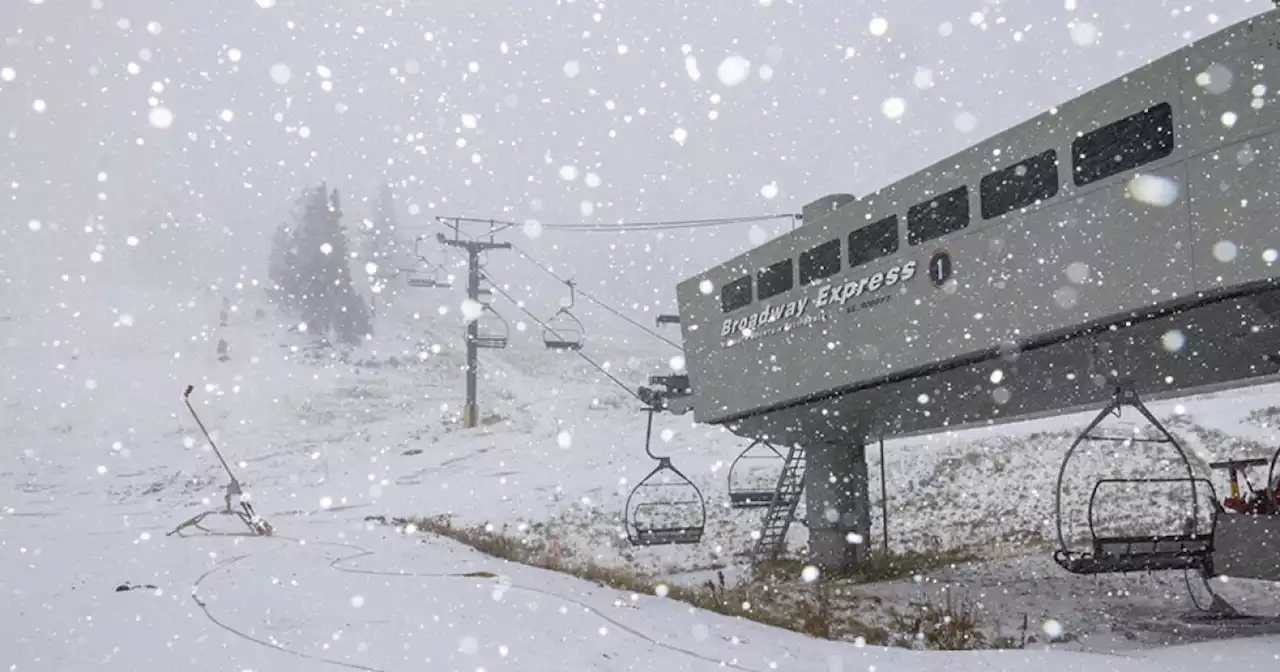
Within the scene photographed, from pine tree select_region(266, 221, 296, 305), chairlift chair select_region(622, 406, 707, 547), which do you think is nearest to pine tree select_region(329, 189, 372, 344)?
pine tree select_region(266, 221, 296, 305)

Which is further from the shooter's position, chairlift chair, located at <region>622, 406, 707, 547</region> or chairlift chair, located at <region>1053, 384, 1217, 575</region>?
chairlift chair, located at <region>622, 406, 707, 547</region>

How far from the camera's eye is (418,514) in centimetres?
2433

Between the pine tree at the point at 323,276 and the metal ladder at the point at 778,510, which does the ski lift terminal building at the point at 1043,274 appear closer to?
the metal ladder at the point at 778,510

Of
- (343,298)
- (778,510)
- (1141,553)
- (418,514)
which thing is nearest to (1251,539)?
(1141,553)

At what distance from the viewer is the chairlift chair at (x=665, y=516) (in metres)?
16.0

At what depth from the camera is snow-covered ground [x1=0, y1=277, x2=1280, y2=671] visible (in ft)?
22.8

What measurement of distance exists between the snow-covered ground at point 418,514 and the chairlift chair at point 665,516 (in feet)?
2.34

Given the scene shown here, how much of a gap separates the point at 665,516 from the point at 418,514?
687 cm

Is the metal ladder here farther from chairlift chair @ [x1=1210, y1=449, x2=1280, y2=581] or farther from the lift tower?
the lift tower

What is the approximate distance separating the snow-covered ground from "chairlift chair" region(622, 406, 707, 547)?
2.34ft

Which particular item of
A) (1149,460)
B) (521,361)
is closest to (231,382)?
(521,361)

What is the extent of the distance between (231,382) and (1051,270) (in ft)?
183

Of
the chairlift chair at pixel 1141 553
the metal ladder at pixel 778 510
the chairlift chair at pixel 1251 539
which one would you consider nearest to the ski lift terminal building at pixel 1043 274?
the chairlift chair at pixel 1141 553

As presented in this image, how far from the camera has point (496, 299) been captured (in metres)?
118
